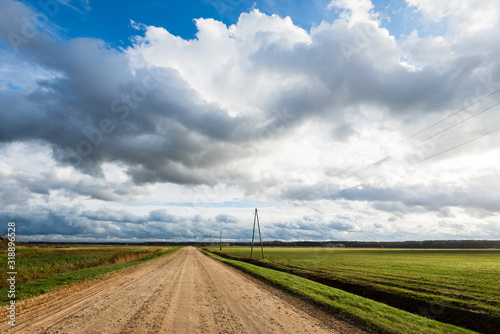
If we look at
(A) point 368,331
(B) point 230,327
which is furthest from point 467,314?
(B) point 230,327

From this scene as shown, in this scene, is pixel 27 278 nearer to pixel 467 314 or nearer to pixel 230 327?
pixel 230 327

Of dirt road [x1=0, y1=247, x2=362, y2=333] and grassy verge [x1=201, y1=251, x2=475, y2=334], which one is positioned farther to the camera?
grassy verge [x1=201, y1=251, x2=475, y2=334]

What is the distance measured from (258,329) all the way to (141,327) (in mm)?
3793

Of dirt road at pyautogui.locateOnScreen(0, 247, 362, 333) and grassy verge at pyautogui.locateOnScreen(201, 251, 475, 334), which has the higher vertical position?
dirt road at pyautogui.locateOnScreen(0, 247, 362, 333)

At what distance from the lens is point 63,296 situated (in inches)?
528

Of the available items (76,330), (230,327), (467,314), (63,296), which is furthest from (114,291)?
(467,314)

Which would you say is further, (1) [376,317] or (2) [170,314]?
(1) [376,317]

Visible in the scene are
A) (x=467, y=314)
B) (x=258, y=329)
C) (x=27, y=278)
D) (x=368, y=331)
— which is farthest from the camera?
(x=27, y=278)

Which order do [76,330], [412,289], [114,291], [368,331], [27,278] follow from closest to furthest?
[76,330] < [368,331] < [114,291] < [412,289] < [27,278]

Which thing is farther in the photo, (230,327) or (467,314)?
(467,314)

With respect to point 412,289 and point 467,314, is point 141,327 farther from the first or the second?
point 412,289

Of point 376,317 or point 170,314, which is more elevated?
point 170,314

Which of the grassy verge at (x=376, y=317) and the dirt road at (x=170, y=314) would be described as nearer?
the dirt road at (x=170, y=314)

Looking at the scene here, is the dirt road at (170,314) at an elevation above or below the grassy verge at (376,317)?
above
